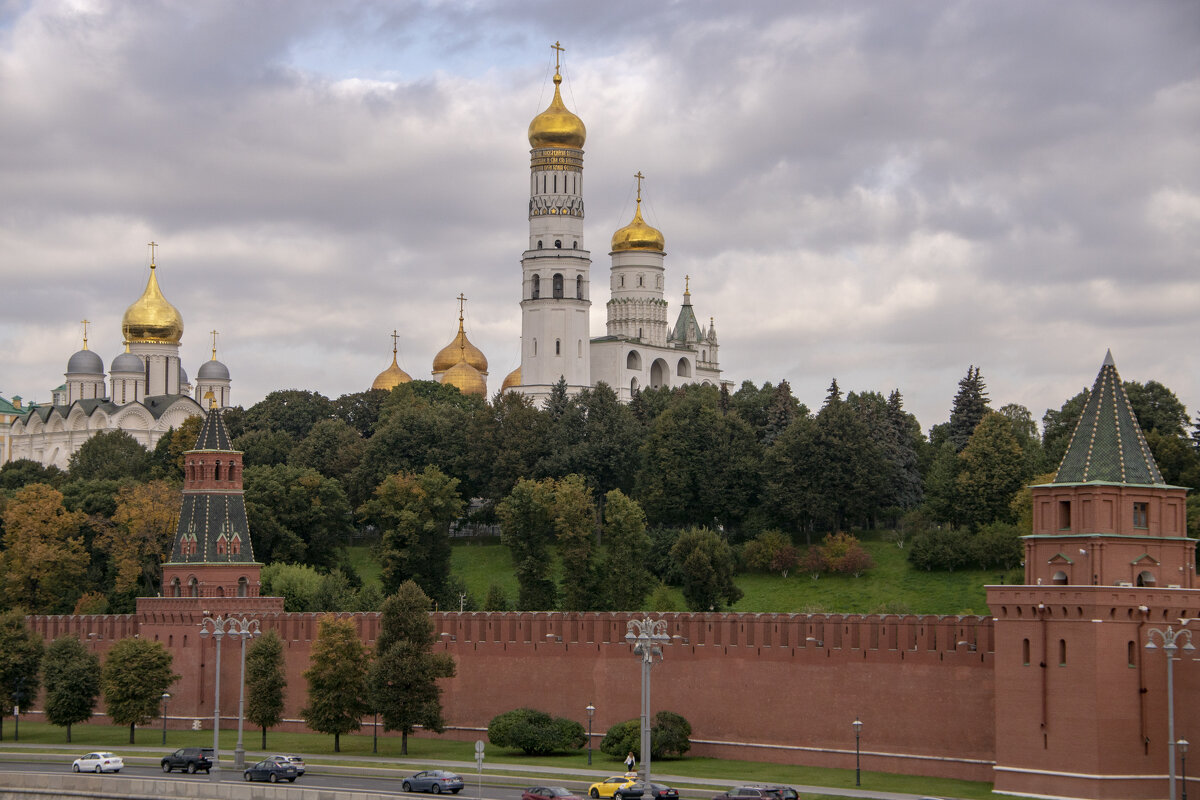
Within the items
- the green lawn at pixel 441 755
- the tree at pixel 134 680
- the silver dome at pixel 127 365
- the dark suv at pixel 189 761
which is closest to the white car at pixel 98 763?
the dark suv at pixel 189 761

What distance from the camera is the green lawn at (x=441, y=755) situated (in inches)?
2176

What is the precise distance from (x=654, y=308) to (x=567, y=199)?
44.5ft

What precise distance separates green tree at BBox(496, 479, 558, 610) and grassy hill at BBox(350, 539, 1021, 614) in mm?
3647

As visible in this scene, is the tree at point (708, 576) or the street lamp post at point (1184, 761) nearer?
the street lamp post at point (1184, 761)

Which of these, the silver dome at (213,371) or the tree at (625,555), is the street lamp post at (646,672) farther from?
the silver dome at (213,371)

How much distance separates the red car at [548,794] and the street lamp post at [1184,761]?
598 inches

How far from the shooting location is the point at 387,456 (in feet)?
352

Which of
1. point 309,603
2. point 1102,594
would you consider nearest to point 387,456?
point 309,603

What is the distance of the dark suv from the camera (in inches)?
2306

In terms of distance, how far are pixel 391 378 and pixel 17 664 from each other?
76358 millimetres

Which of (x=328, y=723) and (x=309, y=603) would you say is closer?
(x=328, y=723)

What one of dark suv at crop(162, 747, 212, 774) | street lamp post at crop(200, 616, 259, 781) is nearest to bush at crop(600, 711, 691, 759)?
street lamp post at crop(200, 616, 259, 781)

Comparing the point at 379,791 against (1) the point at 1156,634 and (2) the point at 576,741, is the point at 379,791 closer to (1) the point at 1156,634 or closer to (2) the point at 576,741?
(2) the point at 576,741

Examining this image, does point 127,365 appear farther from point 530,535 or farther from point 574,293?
point 530,535
